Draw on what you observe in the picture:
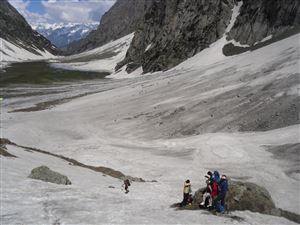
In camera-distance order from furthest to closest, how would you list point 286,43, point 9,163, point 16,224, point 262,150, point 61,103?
point 61,103 < point 286,43 < point 262,150 < point 9,163 < point 16,224

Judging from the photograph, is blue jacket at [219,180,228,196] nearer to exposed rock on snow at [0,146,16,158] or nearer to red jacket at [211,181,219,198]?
red jacket at [211,181,219,198]

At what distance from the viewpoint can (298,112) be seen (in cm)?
5200

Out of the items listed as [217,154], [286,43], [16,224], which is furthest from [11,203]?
[286,43]

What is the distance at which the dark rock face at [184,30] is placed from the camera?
127625 millimetres

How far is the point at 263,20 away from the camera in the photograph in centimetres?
10744

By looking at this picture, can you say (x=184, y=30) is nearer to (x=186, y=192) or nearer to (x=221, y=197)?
(x=186, y=192)

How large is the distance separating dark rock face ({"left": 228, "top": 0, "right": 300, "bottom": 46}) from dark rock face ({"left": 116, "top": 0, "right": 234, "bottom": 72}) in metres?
8.47

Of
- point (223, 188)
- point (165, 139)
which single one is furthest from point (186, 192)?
point (165, 139)

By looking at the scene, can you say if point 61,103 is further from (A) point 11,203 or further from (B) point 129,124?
(A) point 11,203

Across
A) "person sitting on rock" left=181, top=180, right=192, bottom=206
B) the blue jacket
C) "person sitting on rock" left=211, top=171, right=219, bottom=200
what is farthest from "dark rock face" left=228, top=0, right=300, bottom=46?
the blue jacket

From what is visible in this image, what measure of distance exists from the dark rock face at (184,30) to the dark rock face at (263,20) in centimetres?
847

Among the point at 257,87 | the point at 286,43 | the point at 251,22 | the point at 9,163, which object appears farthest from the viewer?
the point at 251,22

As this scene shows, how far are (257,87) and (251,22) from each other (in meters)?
50.8

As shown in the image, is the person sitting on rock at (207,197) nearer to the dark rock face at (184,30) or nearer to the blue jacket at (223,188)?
the blue jacket at (223,188)
